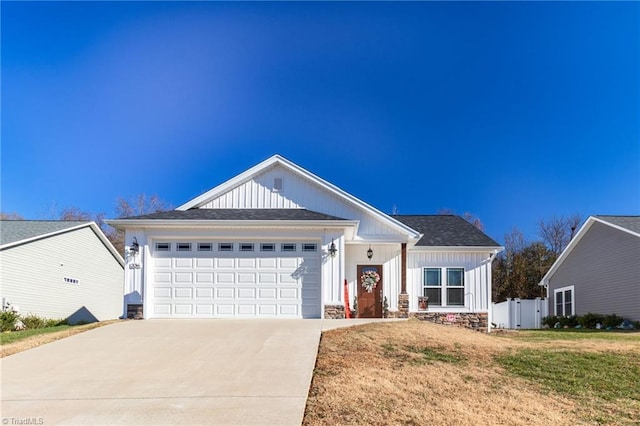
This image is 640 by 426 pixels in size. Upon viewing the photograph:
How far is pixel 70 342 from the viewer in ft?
39.0

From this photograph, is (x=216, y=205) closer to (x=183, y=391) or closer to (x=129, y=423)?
(x=183, y=391)

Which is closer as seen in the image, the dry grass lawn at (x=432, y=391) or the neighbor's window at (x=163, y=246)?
the dry grass lawn at (x=432, y=391)

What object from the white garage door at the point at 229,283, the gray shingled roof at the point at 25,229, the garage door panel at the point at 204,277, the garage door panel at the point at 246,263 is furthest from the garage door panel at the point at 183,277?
the gray shingled roof at the point at 25,229

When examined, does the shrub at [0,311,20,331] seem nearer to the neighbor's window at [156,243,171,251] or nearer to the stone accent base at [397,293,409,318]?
the neighbor's window at [156,243,171,251]

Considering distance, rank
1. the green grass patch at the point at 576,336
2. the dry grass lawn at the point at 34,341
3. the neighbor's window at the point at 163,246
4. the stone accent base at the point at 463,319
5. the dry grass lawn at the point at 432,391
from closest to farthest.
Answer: the dry grass lawn at the point at 432,391
the dry grass lawn at the point at 34,341
the green grass patch at the point at 576,336
the neighbor's window at the point at 163,246
the stone accent base at the point at 463,319

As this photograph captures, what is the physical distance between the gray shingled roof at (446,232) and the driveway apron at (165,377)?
8.35 m

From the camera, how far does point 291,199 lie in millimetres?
18469

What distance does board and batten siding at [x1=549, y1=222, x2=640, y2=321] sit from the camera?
20109 millimetres

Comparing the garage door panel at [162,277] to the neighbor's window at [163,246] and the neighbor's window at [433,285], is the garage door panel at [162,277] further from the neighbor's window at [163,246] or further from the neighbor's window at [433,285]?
the neighbor's window at [433,285]

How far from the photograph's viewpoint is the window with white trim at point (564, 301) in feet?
81.9

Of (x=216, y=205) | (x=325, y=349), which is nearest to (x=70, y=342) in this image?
(x=325, y=349)

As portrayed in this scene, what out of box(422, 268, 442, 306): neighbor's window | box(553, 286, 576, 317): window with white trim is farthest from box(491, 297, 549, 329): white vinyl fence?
box(422, 268, 442, 306): neighbor's window

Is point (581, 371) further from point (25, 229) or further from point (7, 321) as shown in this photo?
point (25, 229)

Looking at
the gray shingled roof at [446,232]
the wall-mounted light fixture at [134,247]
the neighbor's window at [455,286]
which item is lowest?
the neighbor's window at [455,286]
